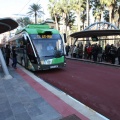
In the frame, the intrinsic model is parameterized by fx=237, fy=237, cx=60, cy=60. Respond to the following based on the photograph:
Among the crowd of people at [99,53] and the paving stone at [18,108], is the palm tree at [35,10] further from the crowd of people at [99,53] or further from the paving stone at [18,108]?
the paving stone at [18,108]

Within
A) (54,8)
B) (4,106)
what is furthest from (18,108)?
(54,8)

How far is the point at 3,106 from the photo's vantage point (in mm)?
6953

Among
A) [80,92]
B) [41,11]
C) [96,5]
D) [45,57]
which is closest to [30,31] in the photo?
[45,57]

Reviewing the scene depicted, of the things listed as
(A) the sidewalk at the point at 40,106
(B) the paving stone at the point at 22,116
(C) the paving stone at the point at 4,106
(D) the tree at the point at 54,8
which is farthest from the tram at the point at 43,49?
(D) the tree at the point at 54,8

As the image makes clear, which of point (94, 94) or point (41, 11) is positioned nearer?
point (94, 94)

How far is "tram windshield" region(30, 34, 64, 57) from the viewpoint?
15188 millimetres

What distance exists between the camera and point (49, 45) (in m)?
15.5

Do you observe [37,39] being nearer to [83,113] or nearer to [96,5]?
[83,113]

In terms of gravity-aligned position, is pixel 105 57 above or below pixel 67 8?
below

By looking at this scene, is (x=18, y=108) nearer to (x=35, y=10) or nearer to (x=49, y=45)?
(x=49, y=45)

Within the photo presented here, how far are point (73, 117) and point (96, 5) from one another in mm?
38826

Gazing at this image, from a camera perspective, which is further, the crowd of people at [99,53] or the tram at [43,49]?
the crowd of people at [99,53]

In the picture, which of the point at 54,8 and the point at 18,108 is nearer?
the point at 18,108

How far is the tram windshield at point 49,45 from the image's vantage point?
15.2m
